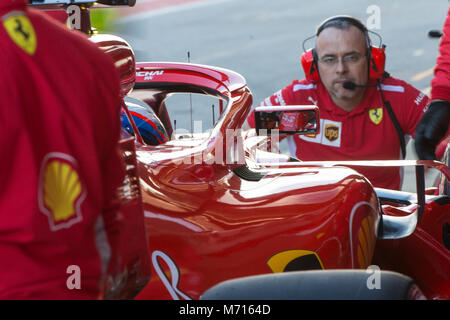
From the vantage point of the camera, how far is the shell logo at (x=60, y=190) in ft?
3.04

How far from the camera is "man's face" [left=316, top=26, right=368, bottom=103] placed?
12.1 ft

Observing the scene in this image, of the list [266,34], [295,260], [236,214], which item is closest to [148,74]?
[236,214]

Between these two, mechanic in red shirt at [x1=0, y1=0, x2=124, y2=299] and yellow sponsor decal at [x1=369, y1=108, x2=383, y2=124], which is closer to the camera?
mechanic in red shirt at [x1=0, y1=0, x2=124, y2=299]

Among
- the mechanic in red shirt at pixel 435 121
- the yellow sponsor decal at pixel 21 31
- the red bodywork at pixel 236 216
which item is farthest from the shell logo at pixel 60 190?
the mechanic in red shirt at pixel 435 121

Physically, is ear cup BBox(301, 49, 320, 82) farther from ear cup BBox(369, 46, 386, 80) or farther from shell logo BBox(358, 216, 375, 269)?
shell logo BBox(358, 216, 375, 269)

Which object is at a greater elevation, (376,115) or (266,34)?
(376,115)

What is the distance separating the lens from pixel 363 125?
379 cm

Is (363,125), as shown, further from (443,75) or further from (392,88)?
(443,75)

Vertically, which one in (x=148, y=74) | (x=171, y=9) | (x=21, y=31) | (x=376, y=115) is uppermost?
(x=21, y=31)

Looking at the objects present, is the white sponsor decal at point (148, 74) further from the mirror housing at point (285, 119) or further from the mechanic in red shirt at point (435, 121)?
the mechanic in red shirt at point (435, 121)

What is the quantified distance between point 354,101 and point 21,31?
9.94 feet

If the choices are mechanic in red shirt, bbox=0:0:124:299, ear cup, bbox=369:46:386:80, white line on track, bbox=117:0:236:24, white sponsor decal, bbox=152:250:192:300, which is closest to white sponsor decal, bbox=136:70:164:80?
white sponsor decal, bbox=152:250:192:300
